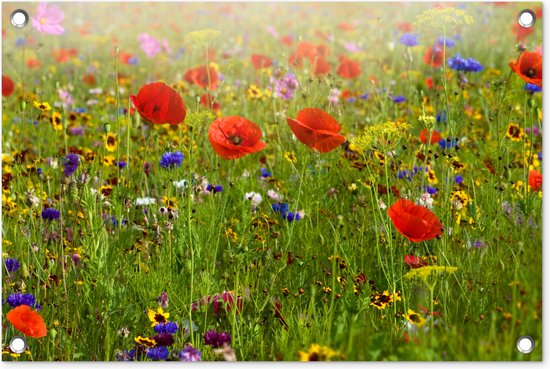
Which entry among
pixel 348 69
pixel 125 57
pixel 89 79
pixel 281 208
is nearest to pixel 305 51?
pixel 348 69

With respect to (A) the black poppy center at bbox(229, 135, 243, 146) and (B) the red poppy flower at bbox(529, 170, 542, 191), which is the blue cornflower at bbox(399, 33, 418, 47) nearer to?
(B) the red poppy flower at bbox(529, 170, 542, 191)

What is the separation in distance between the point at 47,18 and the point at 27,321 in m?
0.65

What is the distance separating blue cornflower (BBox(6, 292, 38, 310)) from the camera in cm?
157

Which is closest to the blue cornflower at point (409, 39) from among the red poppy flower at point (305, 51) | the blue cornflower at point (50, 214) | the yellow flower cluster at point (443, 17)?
the red poppy flower at point (305, 51)

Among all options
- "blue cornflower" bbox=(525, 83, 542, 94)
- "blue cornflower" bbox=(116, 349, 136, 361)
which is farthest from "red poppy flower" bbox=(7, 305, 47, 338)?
"blue cornflower" bbox=(525, 83, 542, 94)

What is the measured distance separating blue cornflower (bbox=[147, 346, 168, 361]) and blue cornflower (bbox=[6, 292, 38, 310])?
242 mm

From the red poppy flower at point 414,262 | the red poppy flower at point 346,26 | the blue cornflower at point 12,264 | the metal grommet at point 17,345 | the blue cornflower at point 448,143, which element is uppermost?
the red poppy flower at point 346,26

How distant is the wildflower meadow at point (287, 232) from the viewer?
1.50 metres

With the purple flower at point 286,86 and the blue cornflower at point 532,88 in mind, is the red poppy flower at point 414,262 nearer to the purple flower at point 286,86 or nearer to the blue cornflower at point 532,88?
the blue cornflower at point 532,88

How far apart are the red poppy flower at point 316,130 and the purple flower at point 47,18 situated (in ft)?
1.89

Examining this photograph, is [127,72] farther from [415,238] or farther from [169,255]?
[415,238]

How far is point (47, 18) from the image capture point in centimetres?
181

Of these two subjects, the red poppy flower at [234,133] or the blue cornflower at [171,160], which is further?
the blue cornflower at [171,160]

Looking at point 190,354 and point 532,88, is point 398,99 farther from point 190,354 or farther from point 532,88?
point 190,354
